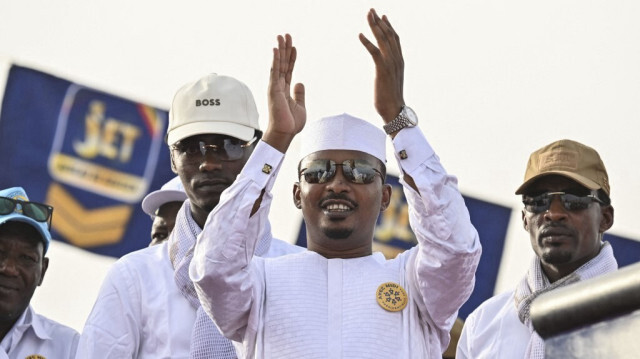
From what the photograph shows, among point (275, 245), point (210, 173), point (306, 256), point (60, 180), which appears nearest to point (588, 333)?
point (306, 256)

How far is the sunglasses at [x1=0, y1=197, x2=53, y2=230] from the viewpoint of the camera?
5.71 meters

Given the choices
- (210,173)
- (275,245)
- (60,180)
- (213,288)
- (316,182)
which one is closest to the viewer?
(213,288)

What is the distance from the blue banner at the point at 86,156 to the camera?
392 inches

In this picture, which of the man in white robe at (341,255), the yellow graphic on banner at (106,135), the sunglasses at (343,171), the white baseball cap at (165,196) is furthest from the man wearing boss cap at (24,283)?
the yellow graphic on banner at (106,135)

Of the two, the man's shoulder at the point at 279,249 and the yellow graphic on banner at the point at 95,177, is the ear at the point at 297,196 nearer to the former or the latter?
the man's shoulder at the point at 279,249

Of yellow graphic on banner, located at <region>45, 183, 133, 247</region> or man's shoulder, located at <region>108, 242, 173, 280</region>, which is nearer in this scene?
man's shoulder, located at <region>108, 242, 173, 280</region>

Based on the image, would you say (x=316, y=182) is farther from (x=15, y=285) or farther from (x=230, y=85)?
(x=15, y=285)

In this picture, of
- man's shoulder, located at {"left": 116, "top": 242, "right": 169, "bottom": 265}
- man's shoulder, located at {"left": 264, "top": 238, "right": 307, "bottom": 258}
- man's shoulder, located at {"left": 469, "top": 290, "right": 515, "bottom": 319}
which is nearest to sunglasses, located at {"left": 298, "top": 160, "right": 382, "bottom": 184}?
man's shoulder, located at {"left": 264, "top": 238, "right": 307, "bottom": 258}

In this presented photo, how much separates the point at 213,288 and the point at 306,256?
0.50m

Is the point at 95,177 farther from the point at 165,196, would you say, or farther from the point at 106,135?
the point at 165,196

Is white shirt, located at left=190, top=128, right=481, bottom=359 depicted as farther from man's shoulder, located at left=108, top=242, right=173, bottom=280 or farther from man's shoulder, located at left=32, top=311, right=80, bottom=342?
man's shoulder, located at left=32, top=311, right=80, bottom=342

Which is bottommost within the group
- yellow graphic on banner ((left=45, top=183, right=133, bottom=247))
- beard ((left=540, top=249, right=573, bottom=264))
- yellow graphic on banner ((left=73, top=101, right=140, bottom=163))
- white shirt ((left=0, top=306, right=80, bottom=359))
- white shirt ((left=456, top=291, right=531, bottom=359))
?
white shirt ((left=0, top=306, right=80, bottom=359))

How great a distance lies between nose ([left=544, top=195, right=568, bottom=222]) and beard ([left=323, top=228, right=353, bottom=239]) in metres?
1.75

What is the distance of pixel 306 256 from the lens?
14.6 feet
